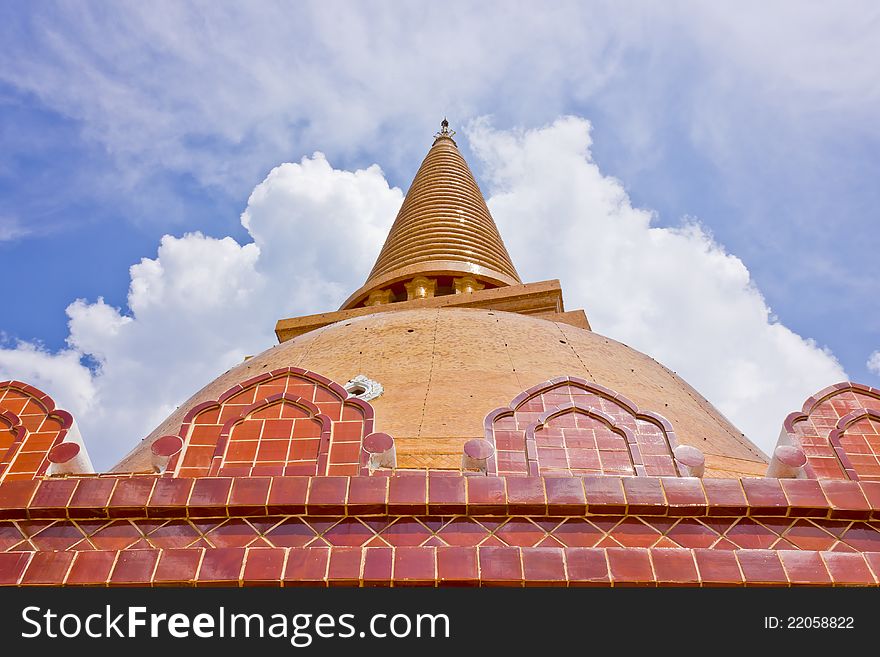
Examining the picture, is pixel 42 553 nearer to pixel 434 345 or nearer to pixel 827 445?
pixel 827 445

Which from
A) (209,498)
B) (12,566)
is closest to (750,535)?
(209,498)

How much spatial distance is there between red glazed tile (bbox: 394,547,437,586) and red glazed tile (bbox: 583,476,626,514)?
0.96 meters

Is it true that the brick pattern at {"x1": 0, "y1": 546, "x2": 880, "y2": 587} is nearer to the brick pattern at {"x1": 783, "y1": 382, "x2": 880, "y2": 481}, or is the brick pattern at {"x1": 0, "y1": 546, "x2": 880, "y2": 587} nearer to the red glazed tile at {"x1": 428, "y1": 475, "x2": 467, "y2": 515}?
the red glazed tile at {"x1": 428, "y1": 475, "x2": 467, "y2": 515}

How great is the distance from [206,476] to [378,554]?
50.6 inches

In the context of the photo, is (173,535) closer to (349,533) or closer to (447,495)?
(349,533)

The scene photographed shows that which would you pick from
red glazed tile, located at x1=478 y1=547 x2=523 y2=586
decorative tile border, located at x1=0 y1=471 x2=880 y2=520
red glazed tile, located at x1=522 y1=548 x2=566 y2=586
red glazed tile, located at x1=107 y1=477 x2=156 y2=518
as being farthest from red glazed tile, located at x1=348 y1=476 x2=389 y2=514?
red glazed tile, located at x1=107 y1=477 x2=156 y2=518

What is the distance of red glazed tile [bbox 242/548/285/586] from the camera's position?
3.84 meters

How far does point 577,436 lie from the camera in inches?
196

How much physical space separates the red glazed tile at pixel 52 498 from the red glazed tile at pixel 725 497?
3.63 m

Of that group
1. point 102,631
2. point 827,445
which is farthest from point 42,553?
point 827,445

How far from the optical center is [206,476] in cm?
461

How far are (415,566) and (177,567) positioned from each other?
4.01 feet

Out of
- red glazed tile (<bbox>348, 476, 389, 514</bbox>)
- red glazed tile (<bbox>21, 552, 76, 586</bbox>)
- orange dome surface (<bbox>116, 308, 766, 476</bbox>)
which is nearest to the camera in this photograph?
red glazed tile (<bbox>21, 552, 76, 586</bbox>)

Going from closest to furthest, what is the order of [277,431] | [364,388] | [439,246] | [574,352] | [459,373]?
1. [277,431]
2. [364,388]
3. [459,373]
4. [574,352]
5. [439,246]
